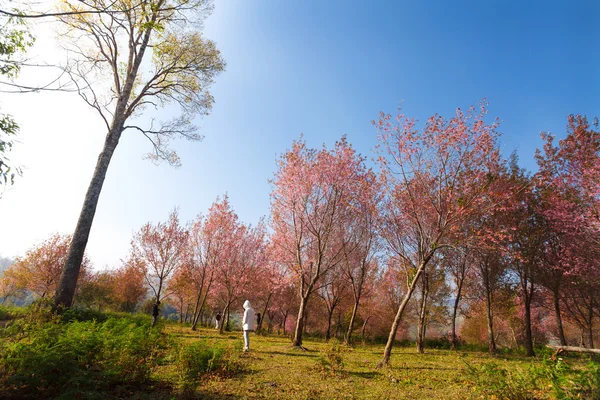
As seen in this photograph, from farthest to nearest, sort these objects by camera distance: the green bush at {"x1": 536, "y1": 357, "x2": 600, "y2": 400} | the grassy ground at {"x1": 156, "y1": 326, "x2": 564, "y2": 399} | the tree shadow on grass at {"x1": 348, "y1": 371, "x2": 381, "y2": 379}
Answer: the tree shadow on grass at {"x1": 348, "y1": 371, "x2": 381, "y2": 379}
the grassy ground at {"x1": 156, "y1": 326, "x2": 564, "y2": 399}
the green bush at {"x1": 536, "y1": 357, "x2": 600, "y2": 400}

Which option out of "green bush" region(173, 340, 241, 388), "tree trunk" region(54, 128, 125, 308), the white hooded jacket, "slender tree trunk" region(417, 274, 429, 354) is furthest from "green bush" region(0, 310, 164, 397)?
"slender tree trunk" region(417, 274, 429, 354)

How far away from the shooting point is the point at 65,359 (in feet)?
16.5

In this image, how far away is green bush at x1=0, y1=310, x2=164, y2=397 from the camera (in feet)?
15.5

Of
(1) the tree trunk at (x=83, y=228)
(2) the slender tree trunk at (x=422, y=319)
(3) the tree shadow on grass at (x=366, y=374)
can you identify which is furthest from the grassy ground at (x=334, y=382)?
(2) the slender tree trunk at (x=422, y=319)

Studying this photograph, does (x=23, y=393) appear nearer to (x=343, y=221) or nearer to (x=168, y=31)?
(x=168, y=31)

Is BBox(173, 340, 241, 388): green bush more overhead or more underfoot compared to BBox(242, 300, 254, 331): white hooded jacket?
more underfoot

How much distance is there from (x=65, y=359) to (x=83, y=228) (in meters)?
6.12

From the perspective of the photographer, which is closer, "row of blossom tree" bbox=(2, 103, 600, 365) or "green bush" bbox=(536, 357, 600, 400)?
"green bush" bbox=(536, 357, 600, 400)

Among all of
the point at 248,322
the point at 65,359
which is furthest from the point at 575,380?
the point at 248,322

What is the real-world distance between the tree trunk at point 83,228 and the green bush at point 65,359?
7.95 feet

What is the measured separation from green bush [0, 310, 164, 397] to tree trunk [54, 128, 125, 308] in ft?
7.95

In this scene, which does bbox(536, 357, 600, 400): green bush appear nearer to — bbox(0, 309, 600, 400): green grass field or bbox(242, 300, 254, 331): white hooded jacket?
bbox(0, 309, 600, 400): green grass field

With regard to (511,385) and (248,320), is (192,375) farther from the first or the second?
(511,385)

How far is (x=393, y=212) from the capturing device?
15.6 m
